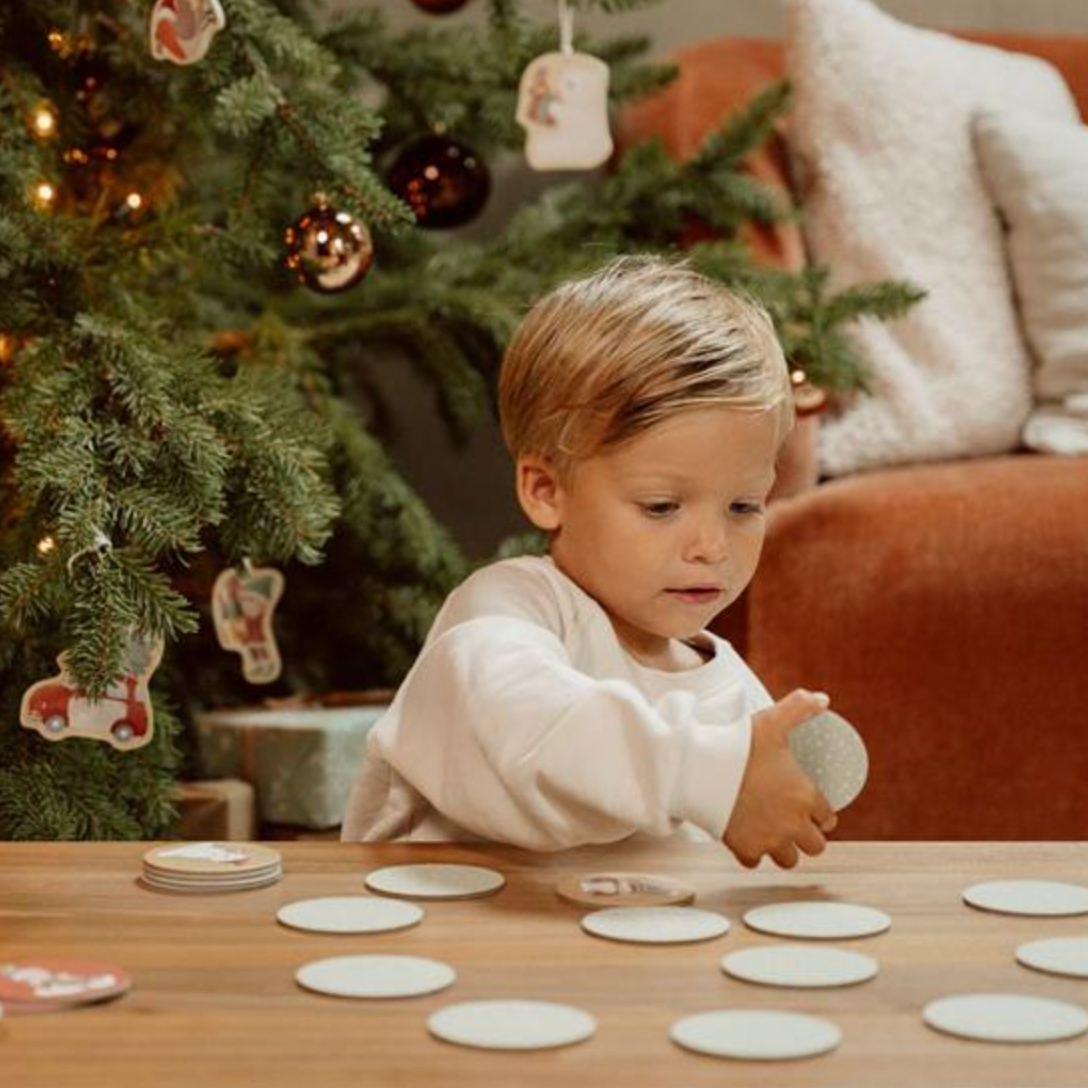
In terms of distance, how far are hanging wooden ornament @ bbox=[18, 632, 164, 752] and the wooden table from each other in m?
0.34

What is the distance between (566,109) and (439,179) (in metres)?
0.18

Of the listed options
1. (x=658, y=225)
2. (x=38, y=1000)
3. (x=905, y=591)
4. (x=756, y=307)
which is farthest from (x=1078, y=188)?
(x=38, y=1000)

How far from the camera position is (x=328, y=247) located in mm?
1617

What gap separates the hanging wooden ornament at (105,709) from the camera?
1407 mm

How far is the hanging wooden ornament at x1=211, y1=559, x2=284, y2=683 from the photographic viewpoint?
5.89 ft

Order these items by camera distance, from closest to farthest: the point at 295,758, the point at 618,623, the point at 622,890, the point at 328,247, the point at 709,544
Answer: the point at 622,890
the point at 709,544
the point at 618,623
the point at 328,247
the point at 295,758

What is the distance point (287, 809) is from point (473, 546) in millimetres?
953

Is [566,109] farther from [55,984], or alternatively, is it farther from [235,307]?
[55,984]

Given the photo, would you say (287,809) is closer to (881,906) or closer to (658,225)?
(658,225)

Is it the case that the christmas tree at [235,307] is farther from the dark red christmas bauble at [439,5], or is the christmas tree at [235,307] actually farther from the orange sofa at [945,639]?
the orange sofa at [945,639]

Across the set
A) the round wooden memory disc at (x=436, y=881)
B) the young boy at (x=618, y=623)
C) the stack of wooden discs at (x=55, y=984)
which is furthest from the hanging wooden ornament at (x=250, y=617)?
the stack of wooden discs at (x=55, y=984)

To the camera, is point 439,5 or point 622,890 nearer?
point 622,890

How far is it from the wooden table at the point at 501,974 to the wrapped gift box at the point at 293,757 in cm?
77

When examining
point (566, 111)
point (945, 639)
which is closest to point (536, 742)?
point (945, 639)
